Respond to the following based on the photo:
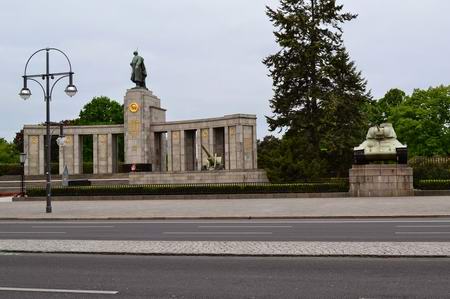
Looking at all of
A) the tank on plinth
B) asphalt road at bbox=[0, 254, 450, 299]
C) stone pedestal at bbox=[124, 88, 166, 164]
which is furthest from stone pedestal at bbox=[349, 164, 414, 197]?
stone pedestal at bbox=[124, 88, 166, 164]

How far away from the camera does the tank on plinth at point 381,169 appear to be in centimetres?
3088

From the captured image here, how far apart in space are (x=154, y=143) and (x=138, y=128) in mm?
2573

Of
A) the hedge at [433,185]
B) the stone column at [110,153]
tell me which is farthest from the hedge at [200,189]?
the stone column at [110,153]

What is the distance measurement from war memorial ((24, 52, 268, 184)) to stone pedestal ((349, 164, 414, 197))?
18707 mm

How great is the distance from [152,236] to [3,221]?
11227 millimetres

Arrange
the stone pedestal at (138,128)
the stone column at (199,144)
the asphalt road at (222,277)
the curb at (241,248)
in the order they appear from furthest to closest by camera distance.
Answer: the stone pedestal at (138,128)
the stone column at (199,144)
the curb at (241,248)
the asphalt road at (222,277)

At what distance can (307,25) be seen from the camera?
4512cm

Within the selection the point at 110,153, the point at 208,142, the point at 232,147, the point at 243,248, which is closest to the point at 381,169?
the point at 243,248

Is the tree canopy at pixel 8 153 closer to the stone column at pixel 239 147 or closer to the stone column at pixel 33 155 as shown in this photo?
the stone column at pixel 33 155

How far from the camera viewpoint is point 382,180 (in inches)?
1227

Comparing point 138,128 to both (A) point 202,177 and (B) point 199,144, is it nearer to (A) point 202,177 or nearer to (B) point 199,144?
(B) point 199,144

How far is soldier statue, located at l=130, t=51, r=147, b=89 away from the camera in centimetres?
5959

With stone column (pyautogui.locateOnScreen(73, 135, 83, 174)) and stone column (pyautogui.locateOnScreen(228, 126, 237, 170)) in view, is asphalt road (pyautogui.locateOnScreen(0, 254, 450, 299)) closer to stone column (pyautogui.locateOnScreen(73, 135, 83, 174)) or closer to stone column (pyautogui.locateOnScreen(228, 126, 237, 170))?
stone column (pyautogui.locateOnScreen(228, 126, 237, 170))

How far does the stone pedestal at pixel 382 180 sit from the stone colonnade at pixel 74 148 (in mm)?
35279
